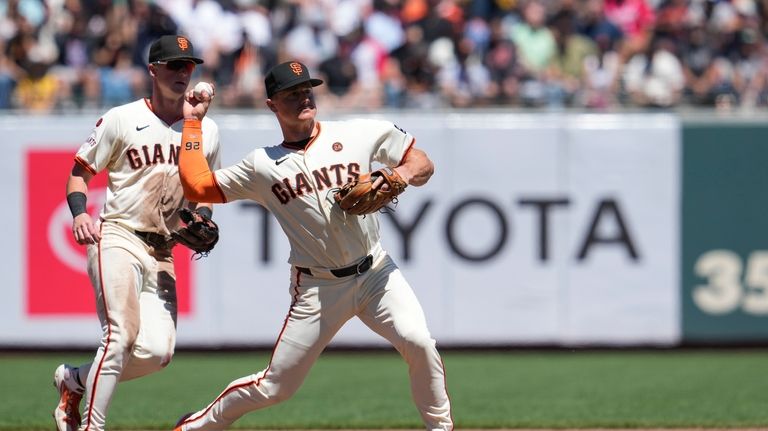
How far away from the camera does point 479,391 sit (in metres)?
9.66

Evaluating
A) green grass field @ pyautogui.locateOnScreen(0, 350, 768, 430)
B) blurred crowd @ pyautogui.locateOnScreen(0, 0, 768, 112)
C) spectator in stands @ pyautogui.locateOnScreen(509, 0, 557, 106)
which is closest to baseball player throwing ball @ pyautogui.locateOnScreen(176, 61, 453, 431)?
green grass field @ pyautogui.locateOnScreen(0, 350, 768, 430)

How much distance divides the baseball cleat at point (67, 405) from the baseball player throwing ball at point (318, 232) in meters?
0.96

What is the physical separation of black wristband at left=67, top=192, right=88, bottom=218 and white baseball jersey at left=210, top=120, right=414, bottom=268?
870 mm

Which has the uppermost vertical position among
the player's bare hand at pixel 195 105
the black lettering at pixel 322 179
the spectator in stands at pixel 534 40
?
the spectator in stands at pixel 534 40

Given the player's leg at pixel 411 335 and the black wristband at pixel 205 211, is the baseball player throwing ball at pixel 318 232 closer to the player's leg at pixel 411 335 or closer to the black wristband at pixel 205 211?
the player's leg at pixel 411 335

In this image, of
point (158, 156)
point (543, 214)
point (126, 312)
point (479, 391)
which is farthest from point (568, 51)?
point (126, 312)

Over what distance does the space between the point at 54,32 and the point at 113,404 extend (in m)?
6.80

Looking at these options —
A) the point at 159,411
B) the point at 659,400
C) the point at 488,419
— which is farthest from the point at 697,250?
the point at 159,411

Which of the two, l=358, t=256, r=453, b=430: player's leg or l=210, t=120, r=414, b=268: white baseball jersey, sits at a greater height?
l=210, t=120, r=414, b=268: white baseball jersey

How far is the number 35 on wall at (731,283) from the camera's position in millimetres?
11742

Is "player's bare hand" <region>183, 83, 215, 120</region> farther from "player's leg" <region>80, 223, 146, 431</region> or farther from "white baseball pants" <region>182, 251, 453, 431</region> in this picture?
"white baseball pants" <region>182, 251, 453, 431</region>

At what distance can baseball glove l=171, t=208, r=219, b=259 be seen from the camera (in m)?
6.36

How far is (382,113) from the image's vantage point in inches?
478

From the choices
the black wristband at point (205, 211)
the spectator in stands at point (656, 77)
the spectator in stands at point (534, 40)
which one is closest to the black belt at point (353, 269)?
the black wristband at point (205, 211)
